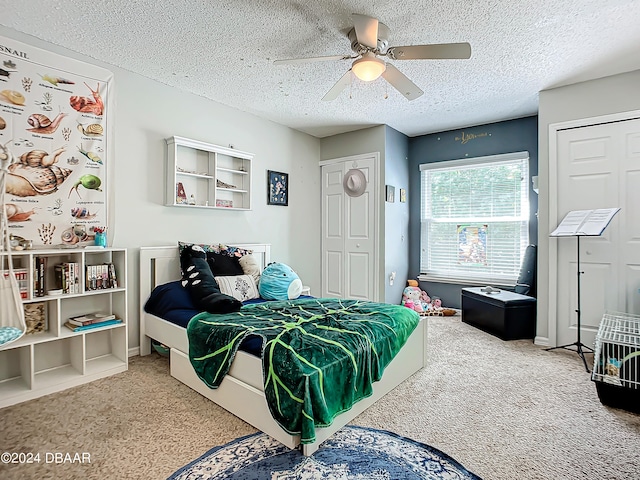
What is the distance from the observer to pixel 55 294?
2.47 m

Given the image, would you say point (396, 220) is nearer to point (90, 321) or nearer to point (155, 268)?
point (155, 268)

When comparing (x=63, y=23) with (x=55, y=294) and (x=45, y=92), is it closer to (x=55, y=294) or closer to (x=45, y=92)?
(x=45, y=92)

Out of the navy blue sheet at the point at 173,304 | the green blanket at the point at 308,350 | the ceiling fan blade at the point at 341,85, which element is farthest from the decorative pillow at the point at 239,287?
the ceiling fan blade at the point at 341,85

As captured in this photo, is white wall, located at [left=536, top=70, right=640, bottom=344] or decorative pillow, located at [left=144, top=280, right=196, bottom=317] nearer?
decorative pillow, located at [left=144, top=280, right=196, bottom=317]

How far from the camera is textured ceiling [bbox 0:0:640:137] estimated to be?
7.34 feet

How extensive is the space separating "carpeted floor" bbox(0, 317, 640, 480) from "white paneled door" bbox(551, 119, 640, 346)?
820 millimetres

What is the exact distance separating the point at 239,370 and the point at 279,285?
4.34 ft

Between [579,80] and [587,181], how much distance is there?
3.24 feet

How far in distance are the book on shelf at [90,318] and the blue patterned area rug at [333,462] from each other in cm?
162

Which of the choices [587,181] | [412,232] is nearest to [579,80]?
[587,181]

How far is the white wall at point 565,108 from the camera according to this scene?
10.3ft

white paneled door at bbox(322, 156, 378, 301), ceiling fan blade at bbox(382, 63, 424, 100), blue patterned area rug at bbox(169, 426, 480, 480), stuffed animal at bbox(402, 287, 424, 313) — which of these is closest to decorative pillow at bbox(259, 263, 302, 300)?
blue patterned area rug at bbox(169, 426, 480, 480)

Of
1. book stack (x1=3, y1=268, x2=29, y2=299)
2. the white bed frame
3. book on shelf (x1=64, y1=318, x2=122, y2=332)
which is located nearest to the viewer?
the white bed frame

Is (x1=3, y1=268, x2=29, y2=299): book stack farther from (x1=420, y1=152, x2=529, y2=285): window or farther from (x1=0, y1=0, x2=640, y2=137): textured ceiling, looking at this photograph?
(x1=420, y1=152, x2=529, y2=285): window
